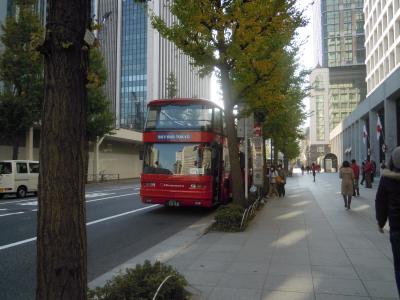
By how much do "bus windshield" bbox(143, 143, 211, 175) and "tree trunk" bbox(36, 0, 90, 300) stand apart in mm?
10308

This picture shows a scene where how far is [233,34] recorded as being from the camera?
1129 centimetres

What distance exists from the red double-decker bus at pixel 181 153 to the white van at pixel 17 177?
34.6ft

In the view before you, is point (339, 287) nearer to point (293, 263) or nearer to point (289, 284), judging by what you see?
point (289, 284)

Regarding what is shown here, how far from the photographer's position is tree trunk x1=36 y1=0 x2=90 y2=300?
330 centimetres

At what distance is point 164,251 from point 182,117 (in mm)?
6608

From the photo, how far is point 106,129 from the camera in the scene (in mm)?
32781

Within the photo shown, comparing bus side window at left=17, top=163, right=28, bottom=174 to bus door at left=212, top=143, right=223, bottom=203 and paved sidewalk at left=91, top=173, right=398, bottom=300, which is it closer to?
bus door at left=212, top=143, right=223, bottom=203

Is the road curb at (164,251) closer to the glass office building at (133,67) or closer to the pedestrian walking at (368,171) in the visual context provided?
the pedestrian walking at (368,171)

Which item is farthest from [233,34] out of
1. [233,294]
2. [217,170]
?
[233,294]

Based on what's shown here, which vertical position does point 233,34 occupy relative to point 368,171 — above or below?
above

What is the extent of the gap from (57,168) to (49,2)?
53.0 inches

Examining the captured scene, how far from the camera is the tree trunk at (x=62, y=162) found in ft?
10.8

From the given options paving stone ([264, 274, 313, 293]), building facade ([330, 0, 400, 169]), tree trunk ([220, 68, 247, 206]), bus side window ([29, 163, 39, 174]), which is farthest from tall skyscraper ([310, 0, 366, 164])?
paving stone ([264, 274, 313, 293])

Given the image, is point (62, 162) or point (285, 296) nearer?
point (62, 162)
